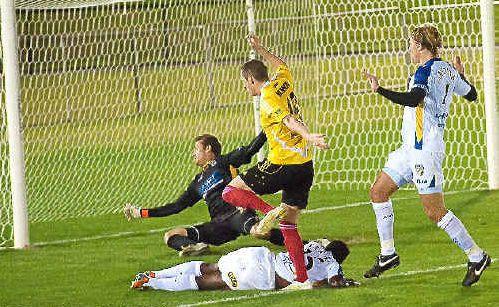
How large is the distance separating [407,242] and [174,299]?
295cm

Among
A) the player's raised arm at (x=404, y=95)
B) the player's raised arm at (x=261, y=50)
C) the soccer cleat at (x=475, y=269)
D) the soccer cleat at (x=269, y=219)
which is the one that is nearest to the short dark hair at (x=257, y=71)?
the player's raised arm at (x=261, y=50)

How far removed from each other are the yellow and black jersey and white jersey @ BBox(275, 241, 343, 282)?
0.70m

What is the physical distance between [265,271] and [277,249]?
207cm

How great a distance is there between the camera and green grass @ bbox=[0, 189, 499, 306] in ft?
32.0

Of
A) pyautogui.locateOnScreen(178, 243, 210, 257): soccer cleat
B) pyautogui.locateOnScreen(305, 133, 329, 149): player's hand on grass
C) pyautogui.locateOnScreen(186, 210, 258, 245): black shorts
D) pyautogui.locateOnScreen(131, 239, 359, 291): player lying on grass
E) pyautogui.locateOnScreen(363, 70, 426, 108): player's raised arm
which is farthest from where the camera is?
pyautogui.locateOnScreen(178, 243, 210, 257): soccer cleat

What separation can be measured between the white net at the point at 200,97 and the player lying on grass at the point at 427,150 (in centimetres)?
572

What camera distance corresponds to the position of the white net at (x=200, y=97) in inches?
652

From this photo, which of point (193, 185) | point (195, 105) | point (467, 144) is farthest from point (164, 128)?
point (193, 185)

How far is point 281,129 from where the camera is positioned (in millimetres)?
10102

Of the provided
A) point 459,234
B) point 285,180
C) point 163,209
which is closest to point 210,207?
point 163,209

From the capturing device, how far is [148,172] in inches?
709

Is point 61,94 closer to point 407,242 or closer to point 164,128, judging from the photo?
point 164,128

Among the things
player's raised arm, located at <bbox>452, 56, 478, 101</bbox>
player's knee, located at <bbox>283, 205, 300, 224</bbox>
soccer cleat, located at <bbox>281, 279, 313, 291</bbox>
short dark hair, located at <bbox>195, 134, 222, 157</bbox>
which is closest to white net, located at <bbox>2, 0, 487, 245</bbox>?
short dark hair, located at <bbox>195, 134, 222, 157</bbox>

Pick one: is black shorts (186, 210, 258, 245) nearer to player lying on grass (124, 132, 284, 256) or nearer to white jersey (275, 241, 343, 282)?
player lying on grass (124, 132, 284, 256)
